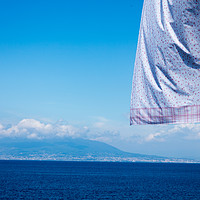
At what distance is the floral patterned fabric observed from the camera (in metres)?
3.00

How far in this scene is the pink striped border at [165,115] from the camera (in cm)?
294

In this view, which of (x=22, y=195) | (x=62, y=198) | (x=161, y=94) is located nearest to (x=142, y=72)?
(x=161, y=94)

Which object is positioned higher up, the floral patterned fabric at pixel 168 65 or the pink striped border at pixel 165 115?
the floral patterned fabric at pixel 168 65

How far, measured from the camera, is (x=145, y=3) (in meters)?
3.51

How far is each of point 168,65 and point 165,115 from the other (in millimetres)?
449

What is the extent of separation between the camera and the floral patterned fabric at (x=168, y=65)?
9.85 ft

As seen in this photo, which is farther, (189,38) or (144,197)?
(144,197)

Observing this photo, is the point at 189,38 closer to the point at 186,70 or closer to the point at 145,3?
the point at 186,70

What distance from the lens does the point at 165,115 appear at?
10.2 ft

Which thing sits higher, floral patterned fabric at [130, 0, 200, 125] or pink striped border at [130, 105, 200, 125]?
floral patterned fabric at [130, 0, 200, 125]

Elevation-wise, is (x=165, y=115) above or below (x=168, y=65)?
below

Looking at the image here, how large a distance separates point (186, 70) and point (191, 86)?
145mm

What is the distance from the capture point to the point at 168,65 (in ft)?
10.3

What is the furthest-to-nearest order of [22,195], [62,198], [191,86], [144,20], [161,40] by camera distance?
[22,195] < [62,198] < [144,20] < [161,40] < [191,86]
